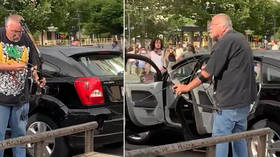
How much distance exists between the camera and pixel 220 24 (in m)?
3.16

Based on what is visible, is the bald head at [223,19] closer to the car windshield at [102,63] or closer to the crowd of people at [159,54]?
the crowd of people at [159,54]

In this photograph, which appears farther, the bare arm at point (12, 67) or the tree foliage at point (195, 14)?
the bare arm at point (12, 67)

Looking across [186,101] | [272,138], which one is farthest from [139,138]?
[272,138]

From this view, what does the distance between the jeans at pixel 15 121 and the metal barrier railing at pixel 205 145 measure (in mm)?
707

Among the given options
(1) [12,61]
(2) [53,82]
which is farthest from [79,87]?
(1) [12,61]

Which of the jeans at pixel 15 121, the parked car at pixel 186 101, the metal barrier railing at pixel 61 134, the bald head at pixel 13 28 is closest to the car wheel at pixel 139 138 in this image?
the parked car at pixel 186 101

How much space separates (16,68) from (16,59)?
0.05m

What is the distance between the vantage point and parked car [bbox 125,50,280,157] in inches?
122

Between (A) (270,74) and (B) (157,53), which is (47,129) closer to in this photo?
(B) (157,53)

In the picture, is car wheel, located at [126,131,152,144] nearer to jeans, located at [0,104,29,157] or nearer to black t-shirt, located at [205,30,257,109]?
black t-shirt, located at [205,30,257,109]

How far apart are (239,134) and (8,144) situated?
1.24 m

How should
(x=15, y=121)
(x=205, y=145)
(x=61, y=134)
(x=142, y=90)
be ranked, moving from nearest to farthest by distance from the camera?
1. (x=142, y=90)
2. (x=205, y=145)
3. (x=61, y=134)
4. (x=15, y=121)

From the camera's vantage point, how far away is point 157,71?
3.14 metres

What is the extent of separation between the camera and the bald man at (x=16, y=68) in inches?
132
